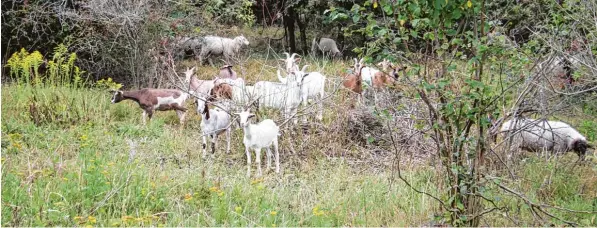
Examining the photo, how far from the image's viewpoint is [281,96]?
857cm

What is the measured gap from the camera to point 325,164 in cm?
748

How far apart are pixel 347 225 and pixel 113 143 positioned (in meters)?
3.76

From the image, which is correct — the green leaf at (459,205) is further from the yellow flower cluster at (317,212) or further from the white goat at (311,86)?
the white goat at (311,86)

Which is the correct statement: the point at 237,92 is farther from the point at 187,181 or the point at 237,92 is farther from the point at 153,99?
the point at 187,181

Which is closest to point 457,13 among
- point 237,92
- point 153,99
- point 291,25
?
point 237,92

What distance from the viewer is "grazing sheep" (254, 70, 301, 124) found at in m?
8.28

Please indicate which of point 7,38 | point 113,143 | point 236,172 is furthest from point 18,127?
point 7,38

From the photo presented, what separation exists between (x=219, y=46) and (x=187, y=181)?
10251 mm

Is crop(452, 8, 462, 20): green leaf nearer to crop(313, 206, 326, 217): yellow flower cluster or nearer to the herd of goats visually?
the herd of goats

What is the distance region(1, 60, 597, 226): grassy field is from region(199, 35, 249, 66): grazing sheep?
6337mm

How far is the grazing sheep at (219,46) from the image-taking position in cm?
1549

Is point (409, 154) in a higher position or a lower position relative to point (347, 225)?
higher

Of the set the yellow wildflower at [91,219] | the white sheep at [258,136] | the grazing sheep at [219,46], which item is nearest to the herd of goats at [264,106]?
the white sheep at [258,136]

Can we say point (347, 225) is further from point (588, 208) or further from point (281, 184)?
point (588, 208)
